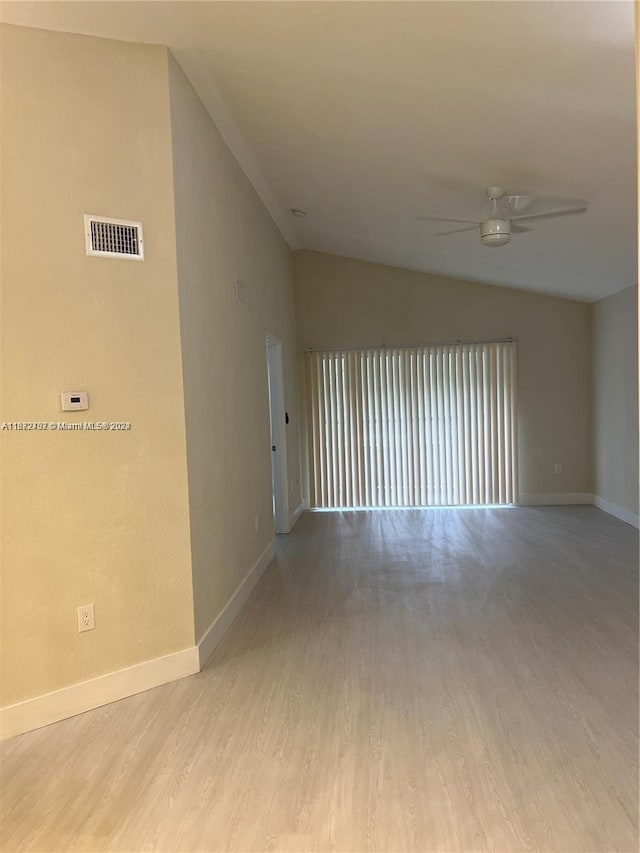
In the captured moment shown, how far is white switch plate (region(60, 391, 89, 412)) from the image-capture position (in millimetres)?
2557

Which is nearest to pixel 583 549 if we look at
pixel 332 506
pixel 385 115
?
pixel 332 506

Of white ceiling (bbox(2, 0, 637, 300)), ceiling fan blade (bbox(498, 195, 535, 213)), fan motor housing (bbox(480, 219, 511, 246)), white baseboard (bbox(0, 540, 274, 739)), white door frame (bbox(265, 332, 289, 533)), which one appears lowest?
white baseboard (bbox(0, 540, 274, 739))

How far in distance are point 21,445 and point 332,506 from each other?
5014 mm

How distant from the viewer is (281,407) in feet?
19.6

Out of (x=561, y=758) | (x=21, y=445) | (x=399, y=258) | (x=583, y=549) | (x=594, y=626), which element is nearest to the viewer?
(x=561, y=758)

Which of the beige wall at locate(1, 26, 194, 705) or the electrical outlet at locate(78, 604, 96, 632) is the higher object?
the beige wall at locate(1, 26, 194, 705)

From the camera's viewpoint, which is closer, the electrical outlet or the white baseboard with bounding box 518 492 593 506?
the electrical outlet

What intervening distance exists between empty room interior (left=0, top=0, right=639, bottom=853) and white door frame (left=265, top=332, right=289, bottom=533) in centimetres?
138

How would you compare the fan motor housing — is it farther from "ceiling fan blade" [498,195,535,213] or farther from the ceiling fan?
"ceiling fan blade" [498,195,535,213]

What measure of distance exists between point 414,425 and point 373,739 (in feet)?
16.1

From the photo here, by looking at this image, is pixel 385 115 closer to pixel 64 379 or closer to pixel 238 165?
pixel 238 165

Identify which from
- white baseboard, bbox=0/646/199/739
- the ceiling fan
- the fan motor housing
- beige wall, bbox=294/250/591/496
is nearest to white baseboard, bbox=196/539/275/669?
white baseboard, bbox=0/646/199/739

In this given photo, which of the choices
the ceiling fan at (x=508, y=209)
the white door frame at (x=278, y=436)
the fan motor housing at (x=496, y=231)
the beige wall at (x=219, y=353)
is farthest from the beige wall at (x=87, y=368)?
the white door frame at (x=278, y=436)

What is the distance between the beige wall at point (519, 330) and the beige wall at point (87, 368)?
14.6 ft
